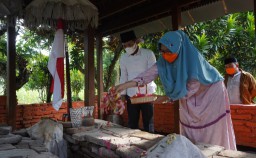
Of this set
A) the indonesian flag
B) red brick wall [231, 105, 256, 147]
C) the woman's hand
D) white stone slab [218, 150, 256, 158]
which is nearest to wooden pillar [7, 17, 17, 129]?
the indonesian flag

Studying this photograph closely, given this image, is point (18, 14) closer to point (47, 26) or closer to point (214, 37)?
point (47, 26)

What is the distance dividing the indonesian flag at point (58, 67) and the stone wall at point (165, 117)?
2149 millimetres

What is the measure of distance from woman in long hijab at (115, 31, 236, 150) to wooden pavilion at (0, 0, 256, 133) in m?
1.84

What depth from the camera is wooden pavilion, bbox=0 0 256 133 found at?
4.32m

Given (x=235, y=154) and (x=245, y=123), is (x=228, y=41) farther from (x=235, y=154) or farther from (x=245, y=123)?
(x=235, y=154)

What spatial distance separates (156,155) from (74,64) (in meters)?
7.90

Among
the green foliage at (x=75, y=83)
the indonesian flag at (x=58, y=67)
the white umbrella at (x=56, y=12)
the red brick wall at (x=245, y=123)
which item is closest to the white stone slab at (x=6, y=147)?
the indonesian flag at (x=58, y=67)

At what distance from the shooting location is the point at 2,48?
A: 7.94m

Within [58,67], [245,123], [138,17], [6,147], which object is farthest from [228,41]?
[6,147]

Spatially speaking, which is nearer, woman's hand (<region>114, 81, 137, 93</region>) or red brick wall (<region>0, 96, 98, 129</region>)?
woman's hand (<region>114, 81, 137, 93</region>)

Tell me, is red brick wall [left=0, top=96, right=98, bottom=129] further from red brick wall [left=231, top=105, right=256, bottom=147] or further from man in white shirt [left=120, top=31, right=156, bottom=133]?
red brick wall [left=231, top=105, right=256, bottom=147]

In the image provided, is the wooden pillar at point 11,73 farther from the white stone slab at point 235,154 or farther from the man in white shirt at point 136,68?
the white stone slab at point 235,154

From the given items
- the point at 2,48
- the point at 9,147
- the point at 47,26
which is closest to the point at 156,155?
the point at 9,147

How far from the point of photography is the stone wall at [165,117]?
4.68 m
